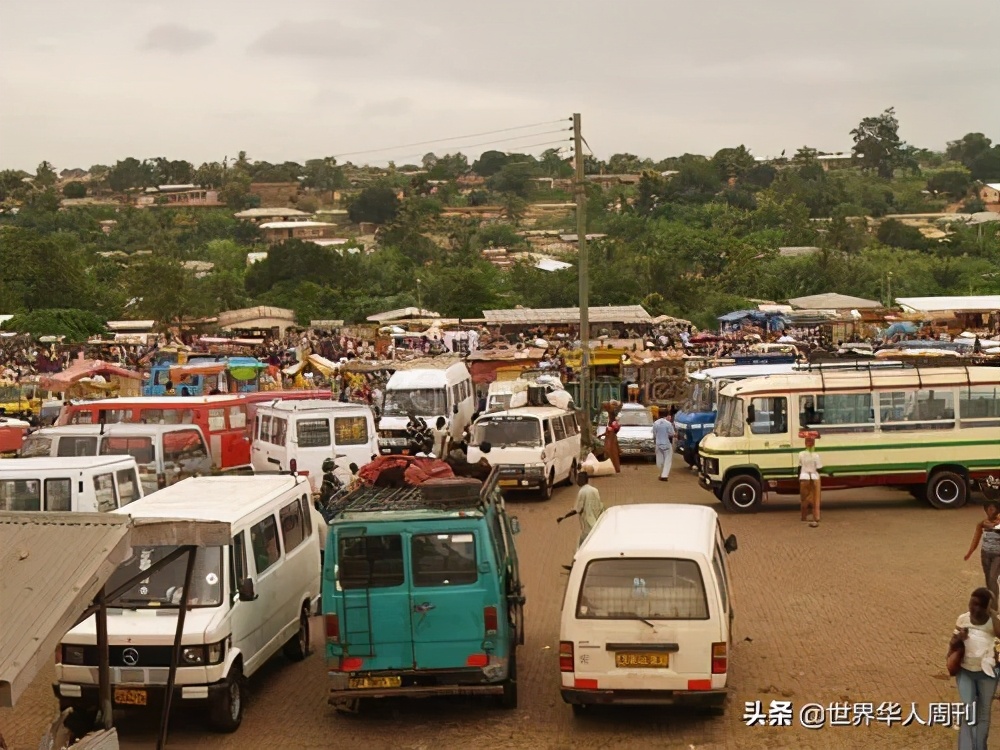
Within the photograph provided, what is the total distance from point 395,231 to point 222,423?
4145 inches

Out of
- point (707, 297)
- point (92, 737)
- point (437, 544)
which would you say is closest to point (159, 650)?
point (437, 544)

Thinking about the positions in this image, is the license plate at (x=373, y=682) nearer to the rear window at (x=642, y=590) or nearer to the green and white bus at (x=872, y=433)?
the rear window at (x=642, y=590)

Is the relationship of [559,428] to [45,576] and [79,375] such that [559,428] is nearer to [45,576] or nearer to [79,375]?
[79,375]

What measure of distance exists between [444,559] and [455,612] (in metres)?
0.42

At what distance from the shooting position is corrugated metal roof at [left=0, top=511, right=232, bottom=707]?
6262 millimetres

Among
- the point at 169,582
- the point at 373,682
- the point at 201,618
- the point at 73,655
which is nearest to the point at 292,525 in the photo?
the point at 169,582

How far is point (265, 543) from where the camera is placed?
11.9 m

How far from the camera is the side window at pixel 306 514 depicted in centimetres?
1336

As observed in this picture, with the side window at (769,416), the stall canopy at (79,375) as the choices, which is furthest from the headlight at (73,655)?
the stall canopy at (79,375)

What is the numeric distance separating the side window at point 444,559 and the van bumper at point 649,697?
1.18 metres

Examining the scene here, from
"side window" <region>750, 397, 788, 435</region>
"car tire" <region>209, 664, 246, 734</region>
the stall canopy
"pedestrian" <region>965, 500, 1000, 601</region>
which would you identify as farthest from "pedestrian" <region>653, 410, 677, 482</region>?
the stall canopy

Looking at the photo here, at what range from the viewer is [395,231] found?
130 m

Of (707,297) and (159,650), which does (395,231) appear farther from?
(159,650)

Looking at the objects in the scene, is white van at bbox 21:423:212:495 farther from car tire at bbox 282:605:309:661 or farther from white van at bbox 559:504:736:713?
white van at bbox 559:504:736:713
